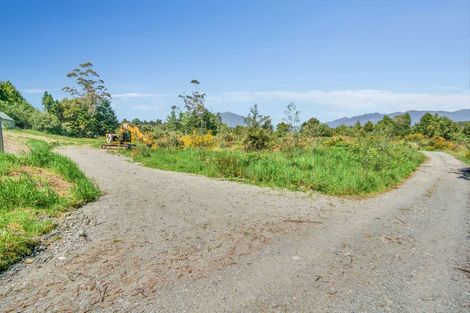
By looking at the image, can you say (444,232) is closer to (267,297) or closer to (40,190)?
(267,297)

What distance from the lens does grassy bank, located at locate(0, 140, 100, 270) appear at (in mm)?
4238

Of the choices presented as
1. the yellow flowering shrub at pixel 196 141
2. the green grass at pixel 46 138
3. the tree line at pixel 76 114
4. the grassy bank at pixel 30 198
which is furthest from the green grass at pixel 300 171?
the tree line at pixel 76 114

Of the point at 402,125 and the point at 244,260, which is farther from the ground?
the point at 402,125

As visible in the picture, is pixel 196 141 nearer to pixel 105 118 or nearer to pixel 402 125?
pixel 105 118

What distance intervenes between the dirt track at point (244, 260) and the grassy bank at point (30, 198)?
0.34 meters

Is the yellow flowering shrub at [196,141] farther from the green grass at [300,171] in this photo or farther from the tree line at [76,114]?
the tree line at [76,114]

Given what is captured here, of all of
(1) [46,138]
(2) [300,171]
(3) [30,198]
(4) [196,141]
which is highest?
(1) [46,138]

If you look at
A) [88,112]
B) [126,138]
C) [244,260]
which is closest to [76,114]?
[88,112]

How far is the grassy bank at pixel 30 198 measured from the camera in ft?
13.9

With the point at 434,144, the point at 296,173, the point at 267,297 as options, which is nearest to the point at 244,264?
the point at 267,297

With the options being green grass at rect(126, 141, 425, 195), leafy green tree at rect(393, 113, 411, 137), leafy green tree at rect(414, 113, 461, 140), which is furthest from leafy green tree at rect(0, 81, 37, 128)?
leafy green tree at rect(414, 113, 461, 140)

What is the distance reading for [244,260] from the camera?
4230 mm

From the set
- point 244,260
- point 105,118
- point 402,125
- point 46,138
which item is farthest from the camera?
point 402,125

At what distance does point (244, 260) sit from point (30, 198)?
4.71 m
